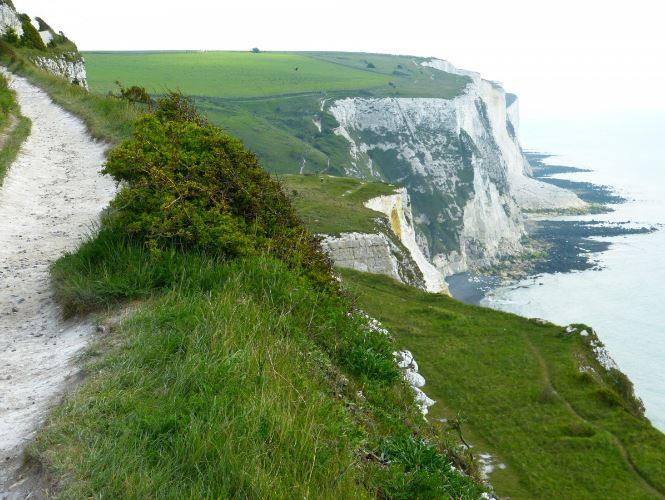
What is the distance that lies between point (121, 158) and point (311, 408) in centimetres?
654

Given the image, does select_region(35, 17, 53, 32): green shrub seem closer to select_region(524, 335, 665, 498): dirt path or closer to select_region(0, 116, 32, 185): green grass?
select_region(0, 116, 32, 185): green grass

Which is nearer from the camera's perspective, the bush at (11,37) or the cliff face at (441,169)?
the bush at (11,37)

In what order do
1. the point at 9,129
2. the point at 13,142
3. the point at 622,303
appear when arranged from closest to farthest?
the point at 13,142
the point at 9,129
the point at 622,303

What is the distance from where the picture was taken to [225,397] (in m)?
5.68

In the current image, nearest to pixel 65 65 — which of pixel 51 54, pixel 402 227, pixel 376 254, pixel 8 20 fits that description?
pixel 51 54

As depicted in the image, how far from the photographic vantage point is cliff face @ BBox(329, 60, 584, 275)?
410ft

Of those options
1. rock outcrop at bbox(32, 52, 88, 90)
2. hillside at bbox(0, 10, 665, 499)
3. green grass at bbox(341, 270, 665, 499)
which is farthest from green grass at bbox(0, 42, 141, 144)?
green grass at bbox(341, 270, 665, 499)

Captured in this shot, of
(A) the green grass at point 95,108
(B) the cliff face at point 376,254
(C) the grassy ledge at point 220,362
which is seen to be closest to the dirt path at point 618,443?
(C) the grassy ledge at point 220,362

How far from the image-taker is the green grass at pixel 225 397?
16.2 feet

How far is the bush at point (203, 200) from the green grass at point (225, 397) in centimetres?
42

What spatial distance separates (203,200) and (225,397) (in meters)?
5.19

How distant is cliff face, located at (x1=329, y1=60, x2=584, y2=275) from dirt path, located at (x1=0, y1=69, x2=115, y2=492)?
9767cm

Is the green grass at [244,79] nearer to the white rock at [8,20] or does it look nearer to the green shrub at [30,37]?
the green shrub at [30,37]

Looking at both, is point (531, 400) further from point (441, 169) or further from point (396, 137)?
point (396, 137)
